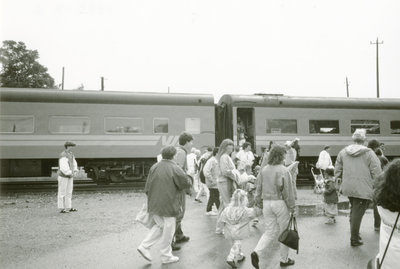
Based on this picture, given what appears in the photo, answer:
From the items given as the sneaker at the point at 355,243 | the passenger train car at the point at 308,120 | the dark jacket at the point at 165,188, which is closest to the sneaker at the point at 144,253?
the dark jacket at the point at 165,188

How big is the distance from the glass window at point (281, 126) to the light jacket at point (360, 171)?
1111cm

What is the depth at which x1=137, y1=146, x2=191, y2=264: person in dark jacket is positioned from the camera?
5.82 metres

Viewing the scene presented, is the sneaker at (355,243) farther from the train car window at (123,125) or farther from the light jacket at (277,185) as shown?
the train car window at (123,125)

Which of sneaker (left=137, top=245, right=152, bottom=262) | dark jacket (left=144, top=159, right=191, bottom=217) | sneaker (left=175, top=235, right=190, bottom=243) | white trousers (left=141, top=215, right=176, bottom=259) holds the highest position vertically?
dark jacket (left=144, top=159, right=191, bottom=217)

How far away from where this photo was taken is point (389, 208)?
10.7 ft

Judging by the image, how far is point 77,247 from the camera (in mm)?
6836

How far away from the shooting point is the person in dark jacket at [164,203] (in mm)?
5816

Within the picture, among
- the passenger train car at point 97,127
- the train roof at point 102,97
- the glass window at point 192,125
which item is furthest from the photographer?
the glass window at point 192,125

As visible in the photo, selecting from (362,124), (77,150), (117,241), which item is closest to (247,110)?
(362,124)

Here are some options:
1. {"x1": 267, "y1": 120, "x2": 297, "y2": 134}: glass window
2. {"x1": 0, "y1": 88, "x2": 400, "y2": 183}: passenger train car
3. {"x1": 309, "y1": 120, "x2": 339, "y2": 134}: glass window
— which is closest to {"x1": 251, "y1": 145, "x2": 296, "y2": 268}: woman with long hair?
{"x1": 0, "y1": 88, "x2": 400, "y2": 183}: passenger train car

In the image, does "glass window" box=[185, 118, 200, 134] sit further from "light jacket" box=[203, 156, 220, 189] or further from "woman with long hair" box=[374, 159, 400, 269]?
"woman with long hair" box=[374, 159, 400, 269]

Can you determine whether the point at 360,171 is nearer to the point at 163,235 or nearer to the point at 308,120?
the point at 163,235

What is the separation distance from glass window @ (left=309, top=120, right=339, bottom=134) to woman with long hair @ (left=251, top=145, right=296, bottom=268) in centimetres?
1353

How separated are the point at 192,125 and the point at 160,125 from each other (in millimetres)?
1354
